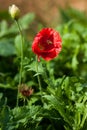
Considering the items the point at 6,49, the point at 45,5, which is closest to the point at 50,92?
the point at 6,49

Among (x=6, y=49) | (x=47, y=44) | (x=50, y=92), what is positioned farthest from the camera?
(x=6, y=49)

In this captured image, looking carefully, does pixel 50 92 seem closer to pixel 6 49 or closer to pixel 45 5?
pixel 6 49

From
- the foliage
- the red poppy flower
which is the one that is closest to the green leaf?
the foliage

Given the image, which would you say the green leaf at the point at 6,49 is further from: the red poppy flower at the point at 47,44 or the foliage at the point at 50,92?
the red poppy flower at the point at 47,44

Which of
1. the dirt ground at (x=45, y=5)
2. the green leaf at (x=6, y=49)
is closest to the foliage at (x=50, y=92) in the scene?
the green leaf at (x=6, y=49)

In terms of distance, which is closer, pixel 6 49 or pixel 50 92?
pixel 50 92

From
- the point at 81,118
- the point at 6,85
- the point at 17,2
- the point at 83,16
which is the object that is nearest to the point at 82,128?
the point at 81,118
